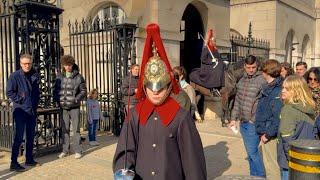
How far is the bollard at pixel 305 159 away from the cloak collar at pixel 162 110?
1.46m

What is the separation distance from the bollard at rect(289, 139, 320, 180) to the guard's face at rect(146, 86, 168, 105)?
159cm

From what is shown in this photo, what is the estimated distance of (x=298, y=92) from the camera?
4020 mm

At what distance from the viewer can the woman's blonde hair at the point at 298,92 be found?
400 centimetres

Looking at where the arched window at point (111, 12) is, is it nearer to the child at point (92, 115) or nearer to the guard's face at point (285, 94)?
the child at point (92, 115)

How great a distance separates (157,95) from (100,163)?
4.29m

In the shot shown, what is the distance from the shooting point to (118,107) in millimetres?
9328

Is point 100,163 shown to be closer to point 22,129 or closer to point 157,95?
point 22,129

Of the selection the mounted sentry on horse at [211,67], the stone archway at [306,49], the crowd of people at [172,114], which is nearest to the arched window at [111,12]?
the mounted sentry on horse at [211,67]

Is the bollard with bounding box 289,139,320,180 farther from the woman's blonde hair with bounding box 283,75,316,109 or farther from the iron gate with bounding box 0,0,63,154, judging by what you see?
the iron gate with bounding box 0,0,63,154

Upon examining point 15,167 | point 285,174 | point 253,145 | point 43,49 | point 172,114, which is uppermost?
point 43,49

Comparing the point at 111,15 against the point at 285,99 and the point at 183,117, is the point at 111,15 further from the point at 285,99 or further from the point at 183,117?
the point at 183,117

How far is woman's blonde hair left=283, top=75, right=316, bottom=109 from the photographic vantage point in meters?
4.00

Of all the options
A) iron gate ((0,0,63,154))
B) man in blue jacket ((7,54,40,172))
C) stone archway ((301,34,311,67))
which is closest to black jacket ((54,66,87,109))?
iron gate ((0,0,63,154))

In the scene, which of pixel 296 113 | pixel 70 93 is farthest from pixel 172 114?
pixel 70 93
